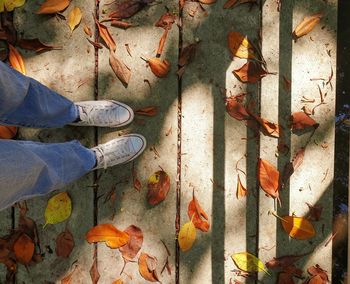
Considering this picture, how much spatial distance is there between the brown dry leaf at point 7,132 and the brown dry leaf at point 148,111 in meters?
0.59

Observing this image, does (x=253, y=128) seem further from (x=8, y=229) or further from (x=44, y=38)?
(x=8, y=229)

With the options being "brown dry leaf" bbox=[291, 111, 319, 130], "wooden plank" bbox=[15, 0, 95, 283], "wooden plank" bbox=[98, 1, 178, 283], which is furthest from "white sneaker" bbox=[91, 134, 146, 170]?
"brown dry leaf" bbox=[291, 111, 319, 130]

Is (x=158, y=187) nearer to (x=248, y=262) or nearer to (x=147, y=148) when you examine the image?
(x=147, y=148)

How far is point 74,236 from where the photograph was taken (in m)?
2.02

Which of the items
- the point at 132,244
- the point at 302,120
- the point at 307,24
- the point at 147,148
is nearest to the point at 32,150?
the point at 147,148

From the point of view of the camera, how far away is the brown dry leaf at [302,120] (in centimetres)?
199

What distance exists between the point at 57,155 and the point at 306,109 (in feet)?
3.79

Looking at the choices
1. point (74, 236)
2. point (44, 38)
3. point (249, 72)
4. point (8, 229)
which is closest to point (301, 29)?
point (249, 72)

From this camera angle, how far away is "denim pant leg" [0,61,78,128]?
141 centimetres

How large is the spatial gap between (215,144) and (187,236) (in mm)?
458

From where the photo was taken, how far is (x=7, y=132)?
2004 mm

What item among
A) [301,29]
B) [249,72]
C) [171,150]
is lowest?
[171,150]

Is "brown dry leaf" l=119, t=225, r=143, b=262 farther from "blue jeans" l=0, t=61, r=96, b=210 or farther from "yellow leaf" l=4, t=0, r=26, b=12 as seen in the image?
"yellow leaf" l=4, t=0, r=26, b=12

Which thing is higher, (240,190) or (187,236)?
(240,190)
